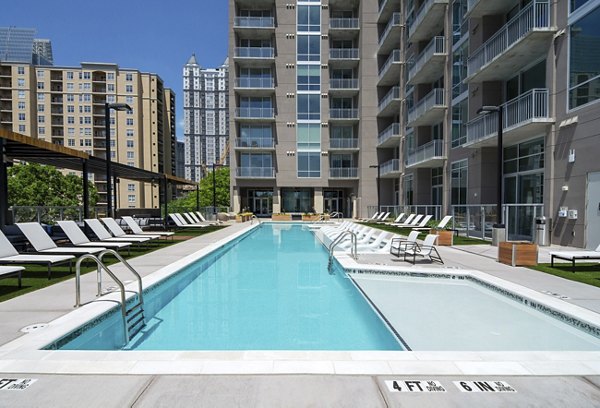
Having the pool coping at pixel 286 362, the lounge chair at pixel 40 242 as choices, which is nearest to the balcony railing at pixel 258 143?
the lounge chair at pixel 40 242

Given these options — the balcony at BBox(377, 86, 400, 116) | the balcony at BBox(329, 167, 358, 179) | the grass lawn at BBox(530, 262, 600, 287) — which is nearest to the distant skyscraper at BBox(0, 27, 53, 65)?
the balcony at BBox(329, 167, 358, 179)

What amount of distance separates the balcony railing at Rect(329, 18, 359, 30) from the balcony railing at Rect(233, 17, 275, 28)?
652 centimetres

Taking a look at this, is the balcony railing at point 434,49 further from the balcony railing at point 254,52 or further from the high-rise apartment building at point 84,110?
the high-rise apartment building at point 84,110

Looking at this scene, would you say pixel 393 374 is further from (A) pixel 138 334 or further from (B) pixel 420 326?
(A) pixel 138 334

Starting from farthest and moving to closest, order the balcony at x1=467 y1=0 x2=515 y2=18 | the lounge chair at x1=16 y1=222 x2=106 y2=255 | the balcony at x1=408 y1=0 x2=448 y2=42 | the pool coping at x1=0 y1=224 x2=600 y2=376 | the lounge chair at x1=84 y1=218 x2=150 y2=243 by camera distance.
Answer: the balcony at x1=408 y1=0 x2=448 y2=42 → the balcony at x1=467 y1=0 x2=515 y2=18 → the lounge chair at x1=84 y1=218 x2=150 y2=243 → the lounge chair at x1=16 y1=222 x2=106 y2=255 → the pool coping at x1=0 y1=224 x2=600 y2=376

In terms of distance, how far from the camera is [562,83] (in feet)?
42.8

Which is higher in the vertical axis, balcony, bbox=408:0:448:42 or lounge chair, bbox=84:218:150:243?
balcony, bbox=408:0:448:42

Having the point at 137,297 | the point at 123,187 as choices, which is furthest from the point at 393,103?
the point at 123,187

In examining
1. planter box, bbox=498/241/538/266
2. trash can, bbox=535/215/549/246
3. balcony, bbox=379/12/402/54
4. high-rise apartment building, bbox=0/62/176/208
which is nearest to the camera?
planter box, bbox=498/241/538/266

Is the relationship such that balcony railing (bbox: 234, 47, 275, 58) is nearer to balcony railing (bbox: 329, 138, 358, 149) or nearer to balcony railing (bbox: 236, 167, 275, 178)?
balcony railing (bbox: 329, 138, 358, 149)

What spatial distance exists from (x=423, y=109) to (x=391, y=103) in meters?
9.10

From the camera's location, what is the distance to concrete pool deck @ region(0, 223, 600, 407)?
2.80 m

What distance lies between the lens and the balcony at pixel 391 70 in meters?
31.3

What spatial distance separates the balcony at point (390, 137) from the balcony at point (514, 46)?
13893mm
